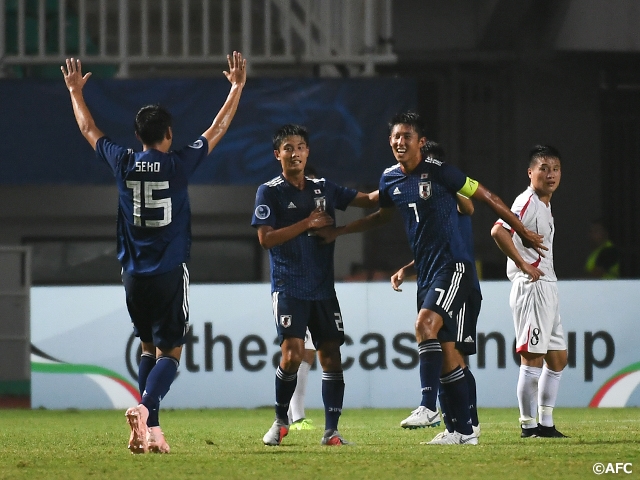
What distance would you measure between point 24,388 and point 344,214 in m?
4.65

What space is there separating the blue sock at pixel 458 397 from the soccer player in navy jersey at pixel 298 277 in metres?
0.66

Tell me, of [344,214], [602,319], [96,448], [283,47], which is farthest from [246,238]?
[96,448]

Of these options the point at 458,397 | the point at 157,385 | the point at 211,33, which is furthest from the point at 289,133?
the point at 211,33

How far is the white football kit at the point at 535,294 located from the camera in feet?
25.9

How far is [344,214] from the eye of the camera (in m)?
15.1

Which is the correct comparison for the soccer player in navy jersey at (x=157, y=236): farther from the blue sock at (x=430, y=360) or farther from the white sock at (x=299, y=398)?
the white sock at (x=299, y=398)

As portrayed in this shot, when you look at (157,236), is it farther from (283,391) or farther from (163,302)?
(283,391)

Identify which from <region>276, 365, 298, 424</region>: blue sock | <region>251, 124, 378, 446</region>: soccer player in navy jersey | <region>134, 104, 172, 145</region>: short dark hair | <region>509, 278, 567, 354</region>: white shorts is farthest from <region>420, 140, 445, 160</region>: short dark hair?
<region>134, 104, 172, 145</region>: short dark hair

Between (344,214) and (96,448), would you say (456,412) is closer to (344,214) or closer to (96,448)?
(96,448)

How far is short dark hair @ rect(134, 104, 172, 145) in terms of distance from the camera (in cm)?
683

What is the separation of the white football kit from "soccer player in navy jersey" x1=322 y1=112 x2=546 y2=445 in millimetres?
683

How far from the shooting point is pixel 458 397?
22.9 ft

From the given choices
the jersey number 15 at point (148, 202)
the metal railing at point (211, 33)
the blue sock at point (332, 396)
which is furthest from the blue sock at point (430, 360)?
the metal railing at point (211, 33)

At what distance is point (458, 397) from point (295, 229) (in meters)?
1.33
